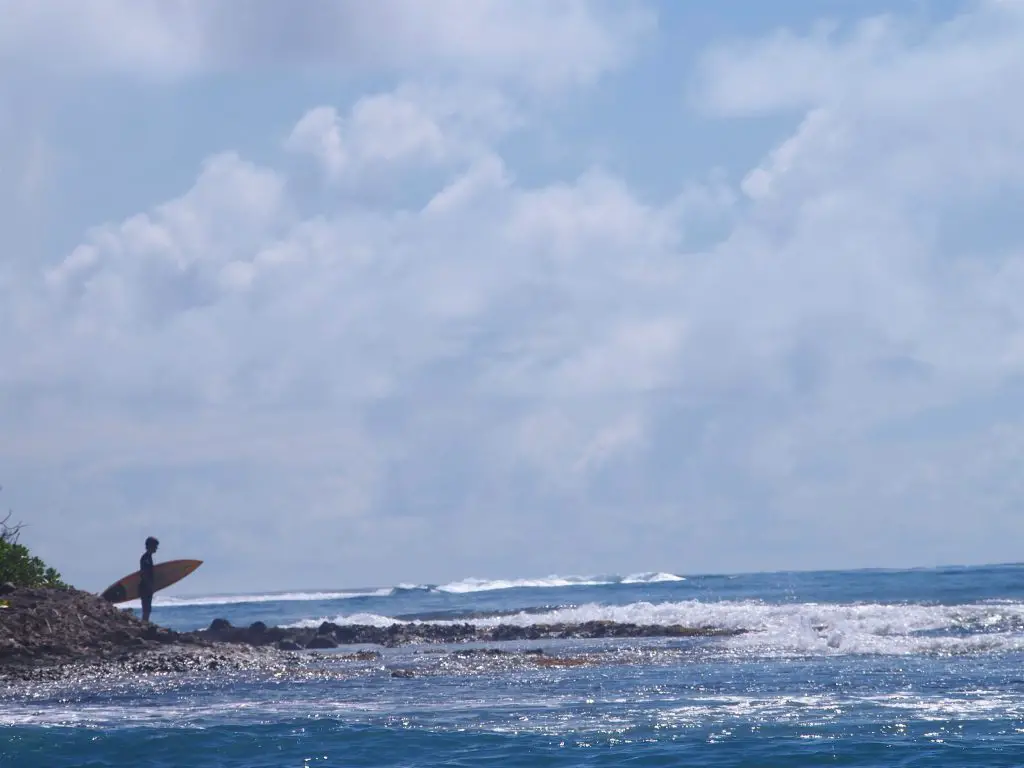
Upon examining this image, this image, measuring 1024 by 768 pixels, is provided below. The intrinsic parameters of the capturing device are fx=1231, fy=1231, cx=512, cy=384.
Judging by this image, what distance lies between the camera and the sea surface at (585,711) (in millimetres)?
13984

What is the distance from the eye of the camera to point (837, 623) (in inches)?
1254

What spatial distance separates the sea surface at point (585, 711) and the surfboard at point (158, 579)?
8685 mm

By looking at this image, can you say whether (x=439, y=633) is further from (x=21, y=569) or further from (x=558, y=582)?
(x=558, y=582)

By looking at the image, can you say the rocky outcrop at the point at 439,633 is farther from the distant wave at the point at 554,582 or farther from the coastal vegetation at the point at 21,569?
the distant wave at the point at 554,582

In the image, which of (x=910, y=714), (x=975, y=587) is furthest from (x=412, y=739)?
(x=975, y=587)

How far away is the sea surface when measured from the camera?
14.0 m

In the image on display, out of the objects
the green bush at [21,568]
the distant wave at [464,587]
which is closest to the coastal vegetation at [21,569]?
the green bush at [21,568]

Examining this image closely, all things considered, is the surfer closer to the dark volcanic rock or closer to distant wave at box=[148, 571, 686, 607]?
the dark volcanic rock

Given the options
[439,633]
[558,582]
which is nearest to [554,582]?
[558,582]

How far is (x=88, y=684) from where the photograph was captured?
64.2ft

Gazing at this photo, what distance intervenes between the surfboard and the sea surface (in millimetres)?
8685

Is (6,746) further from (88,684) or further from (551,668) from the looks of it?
(551,668)

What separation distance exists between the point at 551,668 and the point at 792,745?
8.82 metres

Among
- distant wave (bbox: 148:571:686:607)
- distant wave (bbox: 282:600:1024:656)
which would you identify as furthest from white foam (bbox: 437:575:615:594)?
distant wave (bbox: 282:600:1024:656)
